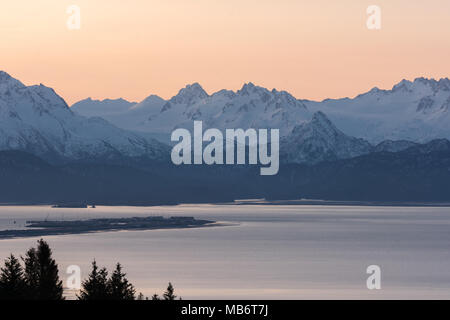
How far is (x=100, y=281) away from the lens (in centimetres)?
6900

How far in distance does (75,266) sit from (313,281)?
4422 cm
